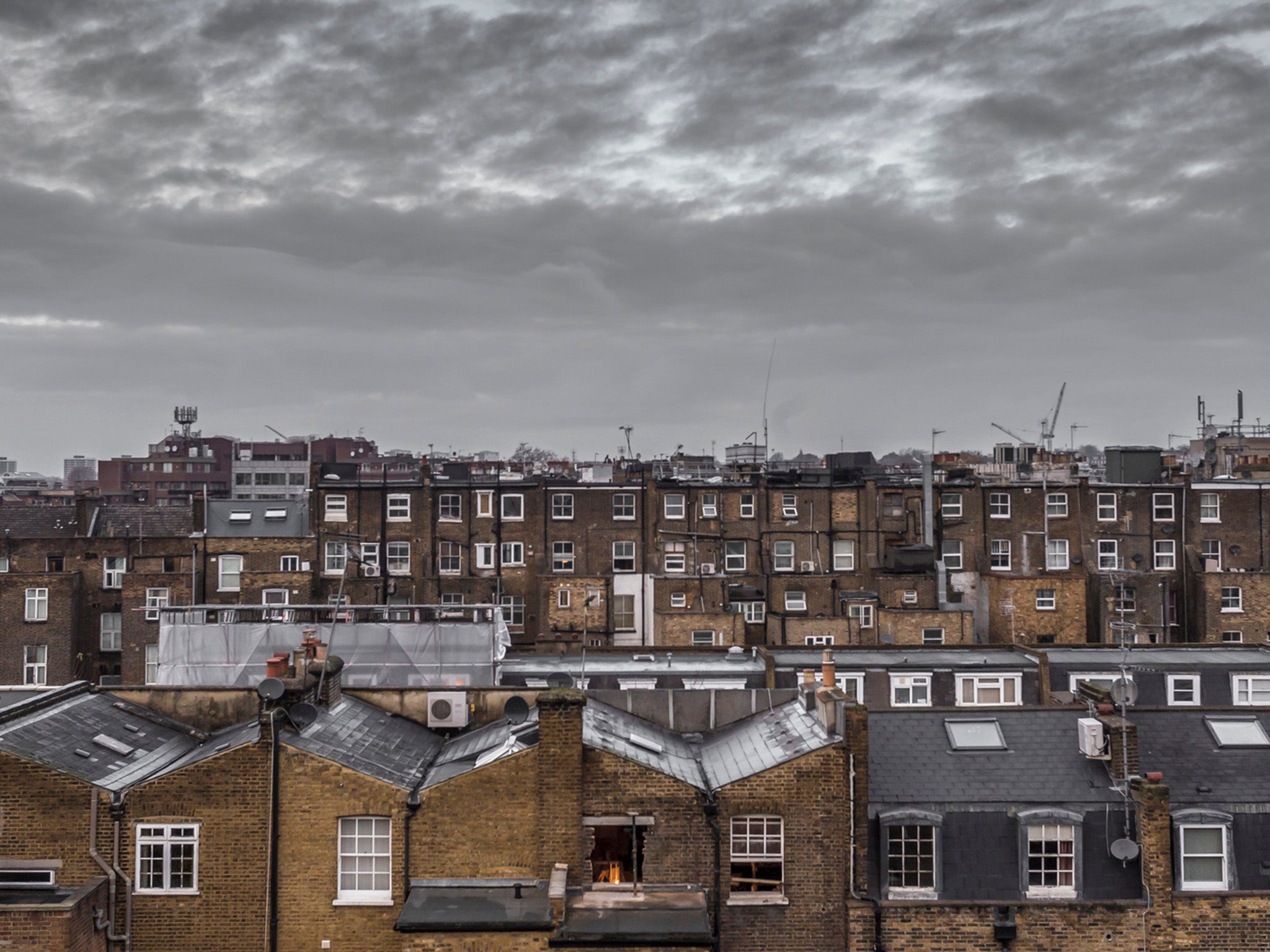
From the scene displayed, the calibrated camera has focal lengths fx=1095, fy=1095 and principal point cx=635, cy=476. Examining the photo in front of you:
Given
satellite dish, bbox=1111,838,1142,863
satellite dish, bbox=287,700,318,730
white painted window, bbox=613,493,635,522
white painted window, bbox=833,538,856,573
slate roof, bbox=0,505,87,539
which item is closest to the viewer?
satellite dish, bbox=1111,838,1142,863

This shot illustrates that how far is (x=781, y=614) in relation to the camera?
60.9m

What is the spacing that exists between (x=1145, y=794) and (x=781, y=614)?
3842cm

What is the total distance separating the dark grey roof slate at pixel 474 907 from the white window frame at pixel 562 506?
1834 inches

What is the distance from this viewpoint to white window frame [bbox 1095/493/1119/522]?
229 ft

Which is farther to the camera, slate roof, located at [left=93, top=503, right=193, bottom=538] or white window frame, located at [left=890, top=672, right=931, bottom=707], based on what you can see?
slate roof, located at [left=93, top=503, right=193, bottom=538]

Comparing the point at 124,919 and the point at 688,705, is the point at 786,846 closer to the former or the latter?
the point at 688,705

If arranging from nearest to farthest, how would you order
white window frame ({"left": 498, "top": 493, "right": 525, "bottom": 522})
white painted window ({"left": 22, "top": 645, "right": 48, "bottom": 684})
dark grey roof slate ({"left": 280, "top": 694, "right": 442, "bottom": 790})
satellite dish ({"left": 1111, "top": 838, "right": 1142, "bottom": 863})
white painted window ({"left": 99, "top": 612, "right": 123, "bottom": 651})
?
satellite dish ({"left": 1111, "top": 838, "right": 1142, "bottom": 863}), dark grey roof slate ({"left": 280, "top": 694, "right": 442, "bottom": 790}), white painted window ({"left": 22, "top": 645, "right": 48, "bottom": 684}), white painted window ({"left": 99, "top": 612, "right": 123, "bottom": 651}), white window frame ({"left": 498, "top": 493, "right": 525, "bottom": 522})

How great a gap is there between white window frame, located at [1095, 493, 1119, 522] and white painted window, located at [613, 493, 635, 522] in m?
29.6

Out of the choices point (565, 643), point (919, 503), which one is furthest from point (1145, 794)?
point (919, 503)

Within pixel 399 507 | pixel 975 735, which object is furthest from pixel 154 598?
pixel 975 735

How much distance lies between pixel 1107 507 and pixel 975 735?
50.3 meters

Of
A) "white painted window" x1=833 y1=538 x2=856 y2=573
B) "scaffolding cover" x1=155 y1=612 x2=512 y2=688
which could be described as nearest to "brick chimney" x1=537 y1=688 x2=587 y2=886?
"scaffolding cover" x1=155 y1=612 x2=512 y2=688

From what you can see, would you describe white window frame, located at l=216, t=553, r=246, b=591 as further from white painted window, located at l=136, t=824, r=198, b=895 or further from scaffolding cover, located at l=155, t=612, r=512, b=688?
Result: white painted window, located at l=136, t=824, r=198, b=895

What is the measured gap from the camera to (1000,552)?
69875 mm
